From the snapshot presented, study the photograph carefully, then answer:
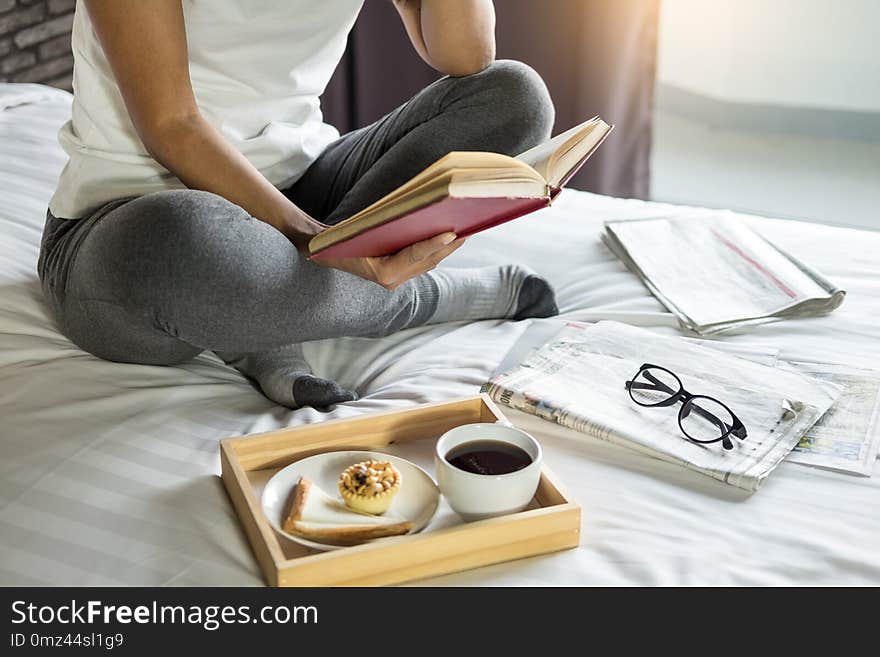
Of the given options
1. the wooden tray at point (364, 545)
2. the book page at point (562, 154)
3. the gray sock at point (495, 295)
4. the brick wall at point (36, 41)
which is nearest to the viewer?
the wooden tray at point (364, 545)

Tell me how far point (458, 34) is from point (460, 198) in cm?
60

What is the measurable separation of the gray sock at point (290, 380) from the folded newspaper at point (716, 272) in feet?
1.56

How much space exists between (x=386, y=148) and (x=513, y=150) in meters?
0.18

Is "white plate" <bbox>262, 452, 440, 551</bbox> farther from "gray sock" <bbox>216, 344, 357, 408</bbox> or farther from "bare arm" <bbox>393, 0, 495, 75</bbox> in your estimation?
"bare arm" <bbox>393, 0, 495, 75</bbox>

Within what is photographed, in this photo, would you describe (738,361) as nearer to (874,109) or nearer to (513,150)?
(513,150)

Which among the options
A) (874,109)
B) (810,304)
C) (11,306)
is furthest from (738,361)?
(874,109)

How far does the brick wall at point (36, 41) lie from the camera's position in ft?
7.21

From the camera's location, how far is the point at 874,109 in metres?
3.56

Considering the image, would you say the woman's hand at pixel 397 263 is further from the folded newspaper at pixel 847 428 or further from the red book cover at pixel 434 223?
the folded newspaper at pixel 847 428

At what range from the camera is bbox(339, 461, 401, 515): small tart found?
892mm

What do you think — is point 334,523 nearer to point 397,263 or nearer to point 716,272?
point 397,263

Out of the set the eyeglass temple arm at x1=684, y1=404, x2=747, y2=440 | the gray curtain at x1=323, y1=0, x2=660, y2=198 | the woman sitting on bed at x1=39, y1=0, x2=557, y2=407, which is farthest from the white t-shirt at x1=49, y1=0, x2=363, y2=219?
the gray curtain at x1=323, y1=0, x2=660, y2=198

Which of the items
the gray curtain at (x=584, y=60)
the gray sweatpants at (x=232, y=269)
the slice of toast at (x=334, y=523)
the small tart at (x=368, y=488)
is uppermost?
the gray sweatpants at (x=232, y=269)

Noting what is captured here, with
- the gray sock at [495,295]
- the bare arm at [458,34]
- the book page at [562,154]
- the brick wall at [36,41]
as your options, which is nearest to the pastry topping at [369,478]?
the book page at [562,154]
